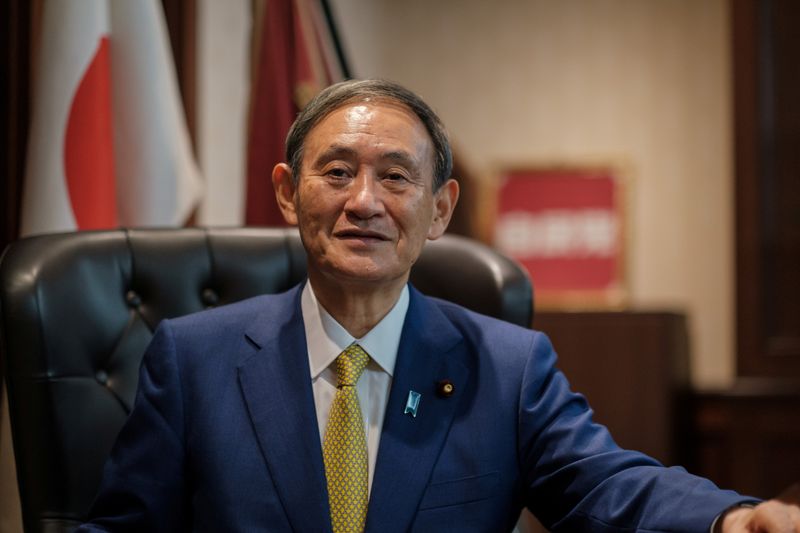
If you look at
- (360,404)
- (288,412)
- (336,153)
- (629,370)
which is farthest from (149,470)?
(629,370)

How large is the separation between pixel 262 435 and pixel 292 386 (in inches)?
3.9

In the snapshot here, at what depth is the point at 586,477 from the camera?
1.73 meters

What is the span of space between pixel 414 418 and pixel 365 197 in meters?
0.39

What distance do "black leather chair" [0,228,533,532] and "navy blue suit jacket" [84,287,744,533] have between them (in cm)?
22

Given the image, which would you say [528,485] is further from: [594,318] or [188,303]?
[594,318]

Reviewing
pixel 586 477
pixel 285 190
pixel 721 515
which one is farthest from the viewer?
pixel 285 190

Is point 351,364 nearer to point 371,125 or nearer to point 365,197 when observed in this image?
point 365,197

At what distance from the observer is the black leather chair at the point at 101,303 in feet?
6.38

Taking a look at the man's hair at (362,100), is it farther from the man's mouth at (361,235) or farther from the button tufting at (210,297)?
the button tufting at (210,297)

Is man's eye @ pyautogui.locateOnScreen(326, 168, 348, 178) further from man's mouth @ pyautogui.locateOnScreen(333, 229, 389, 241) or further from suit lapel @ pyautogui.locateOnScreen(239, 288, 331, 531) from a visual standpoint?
suit lapel @ pyautogui.locateOnScreen(239, 288, 331, 531)

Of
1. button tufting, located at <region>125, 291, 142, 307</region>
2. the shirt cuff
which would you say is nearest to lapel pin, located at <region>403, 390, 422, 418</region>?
the shirt cuff

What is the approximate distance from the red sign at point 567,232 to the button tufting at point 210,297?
11.2 feet

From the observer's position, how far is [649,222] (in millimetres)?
5523

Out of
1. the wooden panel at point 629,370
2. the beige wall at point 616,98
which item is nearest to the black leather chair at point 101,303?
the wooden panel at point 629,370
